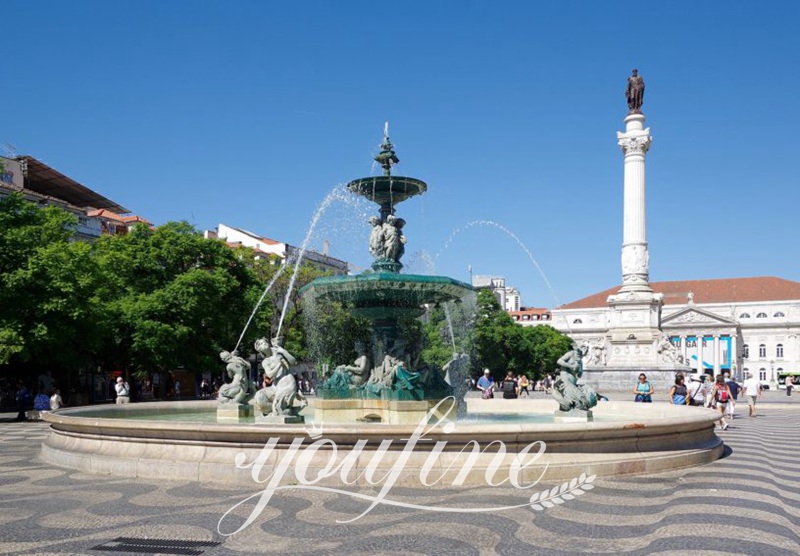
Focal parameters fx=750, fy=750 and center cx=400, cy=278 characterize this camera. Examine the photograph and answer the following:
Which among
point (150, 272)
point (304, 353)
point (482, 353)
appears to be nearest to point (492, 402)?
point (150, 272)

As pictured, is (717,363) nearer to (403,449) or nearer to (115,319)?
(115,319)

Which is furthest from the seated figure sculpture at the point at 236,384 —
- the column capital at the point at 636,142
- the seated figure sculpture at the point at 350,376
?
the column capital at the point at 636,142

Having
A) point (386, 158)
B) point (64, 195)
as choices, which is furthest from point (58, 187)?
point (386, 158)

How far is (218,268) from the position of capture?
120 feet

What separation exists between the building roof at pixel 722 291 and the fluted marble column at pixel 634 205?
59279 millimetres

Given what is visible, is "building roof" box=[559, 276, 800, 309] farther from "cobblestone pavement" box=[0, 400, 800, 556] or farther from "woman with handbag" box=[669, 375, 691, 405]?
"cobblestone pavement" box=[0, 400, 800, 556]

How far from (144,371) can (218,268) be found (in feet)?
20.8

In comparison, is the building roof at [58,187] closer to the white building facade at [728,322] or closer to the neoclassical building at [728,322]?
the neoclassical building at [728,322]

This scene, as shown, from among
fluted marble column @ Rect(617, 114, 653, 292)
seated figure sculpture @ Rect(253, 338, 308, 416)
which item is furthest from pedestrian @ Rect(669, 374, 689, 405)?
fluted marble column @ Rect(617, 114, 653, 292)

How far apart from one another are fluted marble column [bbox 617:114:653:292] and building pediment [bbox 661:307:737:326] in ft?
187

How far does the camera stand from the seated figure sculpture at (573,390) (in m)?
12.4

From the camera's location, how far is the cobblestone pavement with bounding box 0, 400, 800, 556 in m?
6.05

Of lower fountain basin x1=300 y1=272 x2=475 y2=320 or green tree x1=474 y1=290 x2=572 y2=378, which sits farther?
green tree x1=474 y1=290 x2=572 y2=378

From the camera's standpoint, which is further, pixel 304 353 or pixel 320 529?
pixel 304 353
